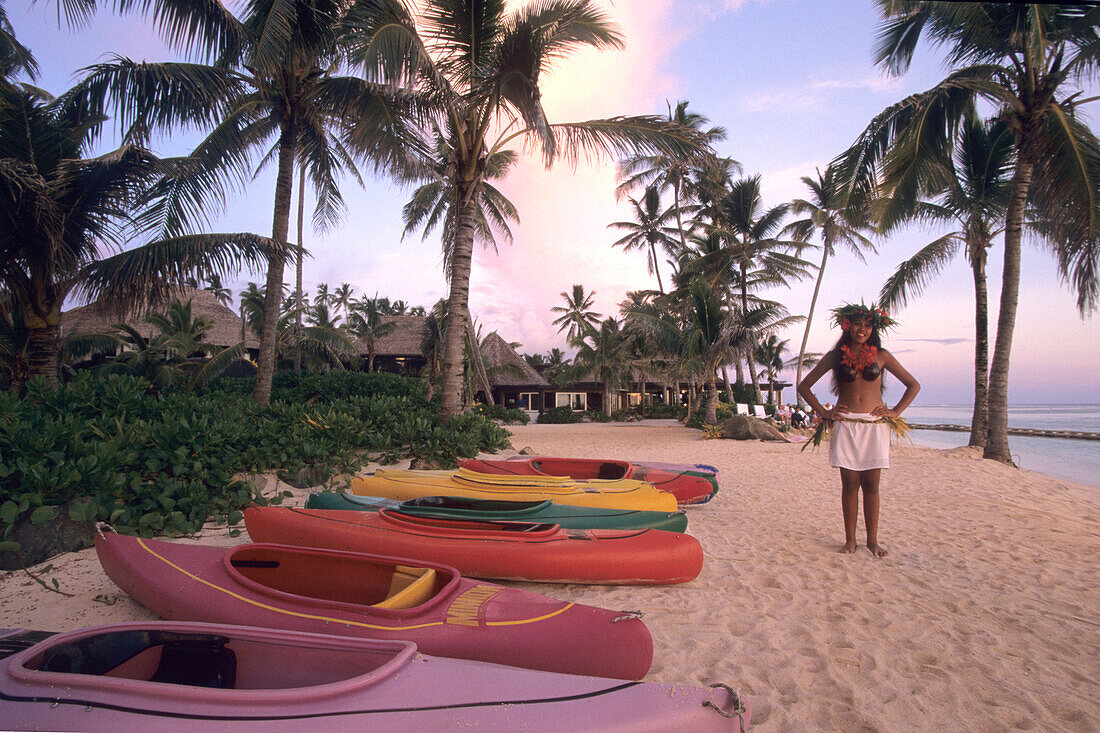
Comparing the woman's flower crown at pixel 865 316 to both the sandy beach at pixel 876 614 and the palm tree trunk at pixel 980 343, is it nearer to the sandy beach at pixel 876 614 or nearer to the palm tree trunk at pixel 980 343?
the sandy beach at pixel 876 614

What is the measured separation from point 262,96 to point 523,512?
8576mm

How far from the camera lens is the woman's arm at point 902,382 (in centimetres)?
373

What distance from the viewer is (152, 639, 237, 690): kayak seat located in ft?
5.37

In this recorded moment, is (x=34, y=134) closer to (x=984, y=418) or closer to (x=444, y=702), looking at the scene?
(x=444, y=702)

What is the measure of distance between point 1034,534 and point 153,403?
9232mm

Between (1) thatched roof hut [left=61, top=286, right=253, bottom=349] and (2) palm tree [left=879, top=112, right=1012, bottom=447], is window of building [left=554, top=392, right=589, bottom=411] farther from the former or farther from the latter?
(2) palm tree [left=879, top=112, right=1012, bottom=447]

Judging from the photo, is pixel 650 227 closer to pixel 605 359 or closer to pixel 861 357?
pixel 605 359

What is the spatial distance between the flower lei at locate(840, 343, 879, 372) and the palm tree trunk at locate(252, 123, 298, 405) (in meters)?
8.18

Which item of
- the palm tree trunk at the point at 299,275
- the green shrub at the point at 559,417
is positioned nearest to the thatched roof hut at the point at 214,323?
the palm tree trunk at the point at 299,275

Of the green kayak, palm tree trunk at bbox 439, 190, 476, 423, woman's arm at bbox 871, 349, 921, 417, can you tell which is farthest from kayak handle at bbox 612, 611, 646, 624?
palm tree trunk at bbox 439, 190, 476, 423

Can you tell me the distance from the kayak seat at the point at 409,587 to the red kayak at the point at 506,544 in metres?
0.63

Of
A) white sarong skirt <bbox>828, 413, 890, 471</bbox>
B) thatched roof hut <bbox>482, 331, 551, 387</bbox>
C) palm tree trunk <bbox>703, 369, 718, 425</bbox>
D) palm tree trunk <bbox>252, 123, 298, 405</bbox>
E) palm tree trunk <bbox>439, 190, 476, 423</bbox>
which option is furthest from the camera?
thatched roof hut <bbox>482, 331, 551, 387</bbox>

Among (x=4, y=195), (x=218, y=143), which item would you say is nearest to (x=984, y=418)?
(x=218, y=143)

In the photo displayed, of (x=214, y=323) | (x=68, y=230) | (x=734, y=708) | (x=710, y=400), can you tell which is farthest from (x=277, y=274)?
(x=710, y=400)
